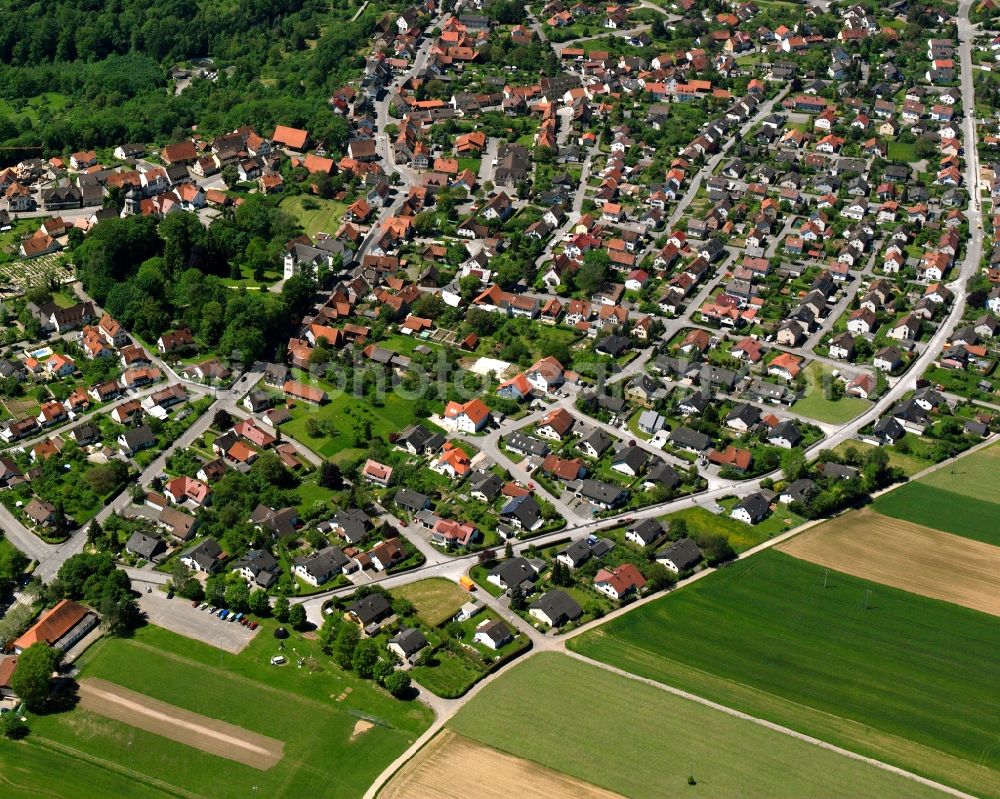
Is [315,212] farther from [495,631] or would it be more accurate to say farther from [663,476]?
[495,631]

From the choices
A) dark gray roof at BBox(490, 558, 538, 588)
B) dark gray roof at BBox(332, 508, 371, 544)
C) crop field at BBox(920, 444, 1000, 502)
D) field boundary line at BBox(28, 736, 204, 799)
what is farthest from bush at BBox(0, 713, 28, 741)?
crop field at BBox(920, 444, 1000, 502)

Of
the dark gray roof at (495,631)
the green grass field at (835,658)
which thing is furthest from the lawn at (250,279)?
the green grass field at (835,658)

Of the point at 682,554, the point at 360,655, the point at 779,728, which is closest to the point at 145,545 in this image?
the point at 360,655

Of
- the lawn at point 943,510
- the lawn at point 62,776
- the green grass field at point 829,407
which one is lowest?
the lawn at point 62,776

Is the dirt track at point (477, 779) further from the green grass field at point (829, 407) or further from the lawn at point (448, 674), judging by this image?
the green grass field at point (829, 407)

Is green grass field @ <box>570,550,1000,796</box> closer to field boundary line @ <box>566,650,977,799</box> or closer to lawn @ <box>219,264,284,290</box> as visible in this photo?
field boundary line @ <box>566,650,977,799</box>
